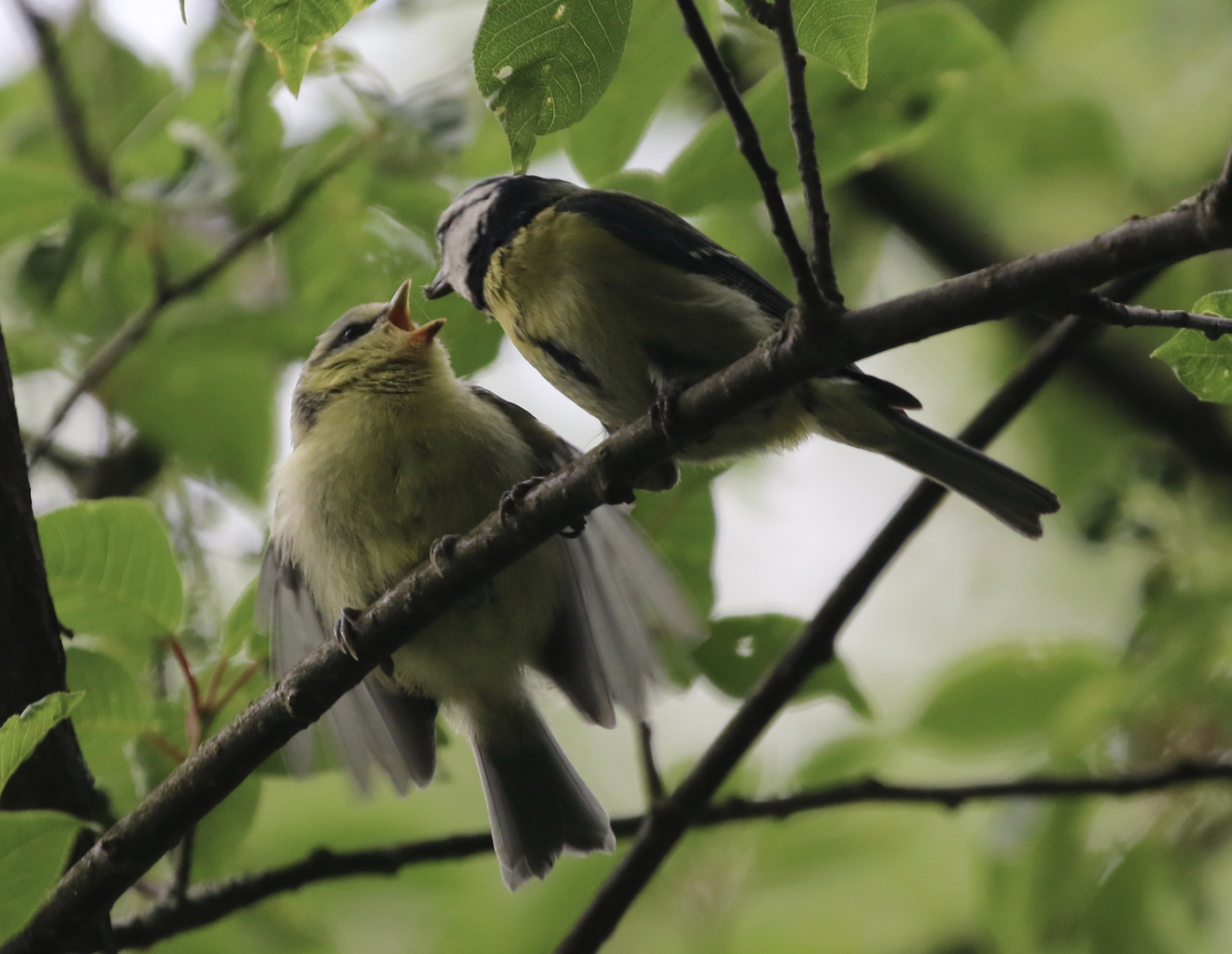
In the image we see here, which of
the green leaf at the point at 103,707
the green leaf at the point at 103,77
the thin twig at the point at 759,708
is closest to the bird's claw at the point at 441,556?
the green leaf at the point at 103,707

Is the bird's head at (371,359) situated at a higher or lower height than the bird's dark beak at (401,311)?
lower

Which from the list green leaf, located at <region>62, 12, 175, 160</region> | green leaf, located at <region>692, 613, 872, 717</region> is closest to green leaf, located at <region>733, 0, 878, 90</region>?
green leaf, located at <region>692, 613, 872, 717</region>

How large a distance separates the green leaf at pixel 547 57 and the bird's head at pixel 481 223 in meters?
1.52

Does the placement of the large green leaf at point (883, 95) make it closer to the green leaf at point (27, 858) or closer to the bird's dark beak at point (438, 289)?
the bird's dark beak at point (438, 289)

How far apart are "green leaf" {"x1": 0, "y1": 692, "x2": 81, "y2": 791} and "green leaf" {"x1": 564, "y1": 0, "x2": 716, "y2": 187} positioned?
1699mm

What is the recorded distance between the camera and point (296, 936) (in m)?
3.96

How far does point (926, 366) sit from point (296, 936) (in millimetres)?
4688

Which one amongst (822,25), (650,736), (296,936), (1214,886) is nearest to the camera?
(822,25)

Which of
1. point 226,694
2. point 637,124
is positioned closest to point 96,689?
point 226,694

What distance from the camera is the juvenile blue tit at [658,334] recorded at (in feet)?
10.1

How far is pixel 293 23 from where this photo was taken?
1.77 m

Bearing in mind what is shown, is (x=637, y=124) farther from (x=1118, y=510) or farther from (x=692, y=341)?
(x=1118, y=510)

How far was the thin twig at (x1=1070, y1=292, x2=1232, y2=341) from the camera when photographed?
1781 mm

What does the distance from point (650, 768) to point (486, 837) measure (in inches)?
20.0
